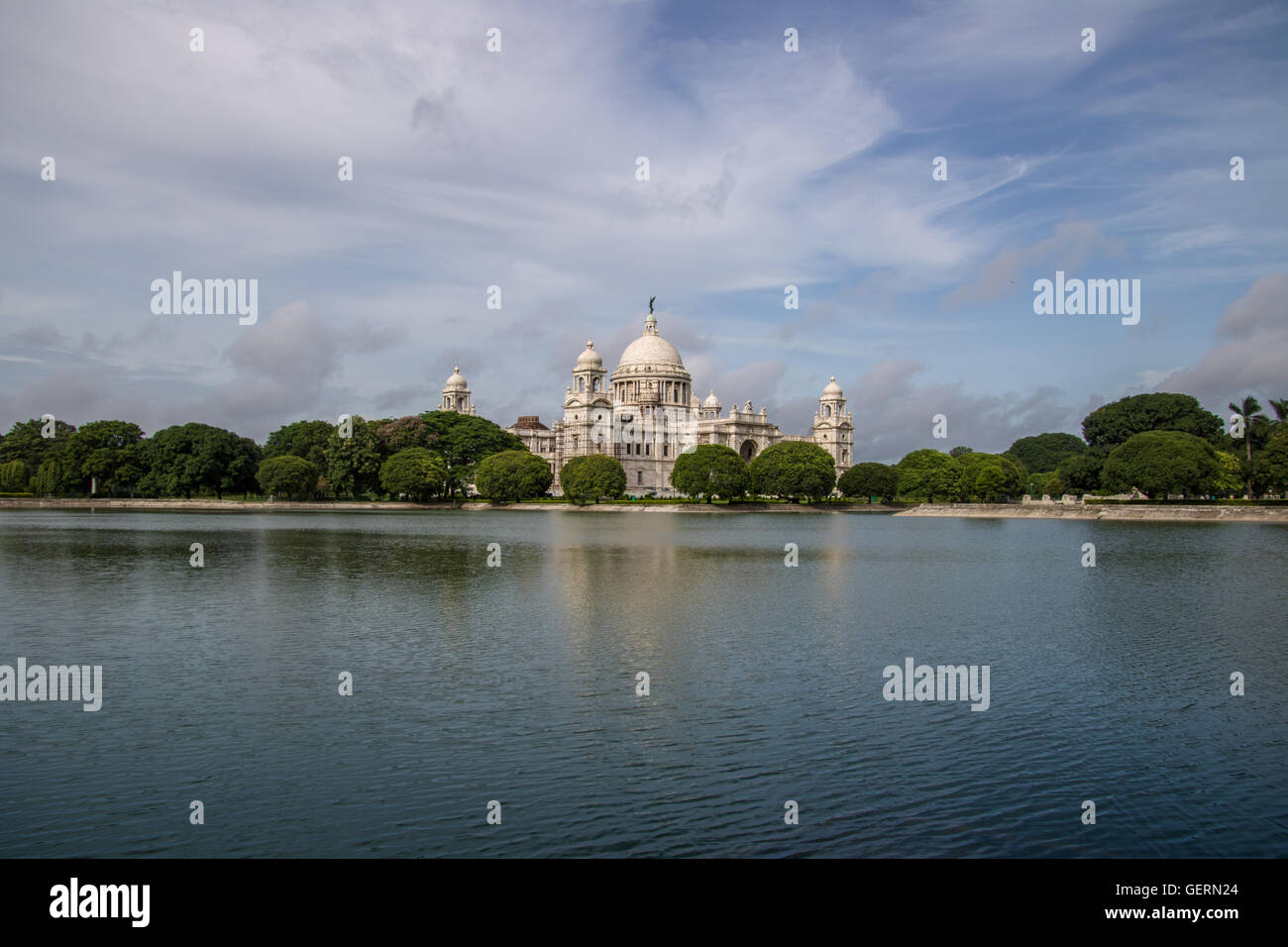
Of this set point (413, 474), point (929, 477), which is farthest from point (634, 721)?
point (929, 477)

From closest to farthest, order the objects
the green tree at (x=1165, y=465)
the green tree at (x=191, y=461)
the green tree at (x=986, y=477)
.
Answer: the green tree at (x=1165, y=465)
the green tree at (x=191, y=461)
the green tree at (x=986, y=477)

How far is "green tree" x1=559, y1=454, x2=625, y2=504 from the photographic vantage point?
9500 centimetres

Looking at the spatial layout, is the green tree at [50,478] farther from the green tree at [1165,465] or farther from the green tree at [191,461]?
the green tree at [1165,465]

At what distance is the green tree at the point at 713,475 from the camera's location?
310 ft

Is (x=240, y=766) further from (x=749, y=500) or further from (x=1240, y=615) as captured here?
(x=749, y=500)

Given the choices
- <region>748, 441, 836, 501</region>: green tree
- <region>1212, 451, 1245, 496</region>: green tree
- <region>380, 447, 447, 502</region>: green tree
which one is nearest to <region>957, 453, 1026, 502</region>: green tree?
<region>748, 441, 836, 501</region>: green tree

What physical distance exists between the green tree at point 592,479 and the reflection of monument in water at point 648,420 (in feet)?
97.4

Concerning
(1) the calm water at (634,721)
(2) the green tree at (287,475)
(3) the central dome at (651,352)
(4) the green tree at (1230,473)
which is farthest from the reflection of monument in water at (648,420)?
(1) the calm water at (634,721)

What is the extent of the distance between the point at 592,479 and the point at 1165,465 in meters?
49.3

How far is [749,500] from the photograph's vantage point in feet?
326

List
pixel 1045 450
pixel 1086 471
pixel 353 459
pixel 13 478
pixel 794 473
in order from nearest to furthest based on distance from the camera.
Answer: pixel 353 459
pixel 1086 471
pixel 13 478
pixel 794 473
pixel 1045 450

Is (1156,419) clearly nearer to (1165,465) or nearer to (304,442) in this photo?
(1165,465)

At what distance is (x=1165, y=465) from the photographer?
73.6 metres

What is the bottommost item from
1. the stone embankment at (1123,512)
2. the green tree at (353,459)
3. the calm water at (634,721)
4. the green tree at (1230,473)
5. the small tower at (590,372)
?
the calm water at (634,721)
